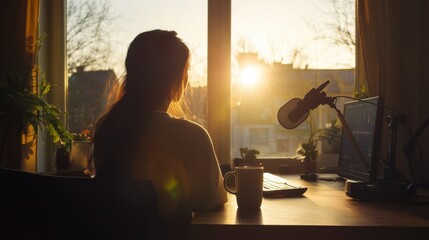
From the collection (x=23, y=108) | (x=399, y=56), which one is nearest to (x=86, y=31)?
(x=23, y=108)

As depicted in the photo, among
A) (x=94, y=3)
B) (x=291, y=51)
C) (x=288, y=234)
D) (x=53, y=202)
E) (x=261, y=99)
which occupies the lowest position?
(x=288, y=234)

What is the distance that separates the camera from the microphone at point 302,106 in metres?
1.52

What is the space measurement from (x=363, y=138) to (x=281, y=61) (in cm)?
137

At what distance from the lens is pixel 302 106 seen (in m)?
1.52

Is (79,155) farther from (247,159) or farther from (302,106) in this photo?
(302,106)

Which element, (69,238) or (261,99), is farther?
(261,99)

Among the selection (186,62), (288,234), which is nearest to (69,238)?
(288,234)

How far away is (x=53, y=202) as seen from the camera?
23.7 inches

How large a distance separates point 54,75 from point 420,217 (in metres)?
2.43

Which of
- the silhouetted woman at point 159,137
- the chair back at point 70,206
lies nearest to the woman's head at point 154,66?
the silhouetted woman at point 159,137

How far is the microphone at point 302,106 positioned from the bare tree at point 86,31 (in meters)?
1.73

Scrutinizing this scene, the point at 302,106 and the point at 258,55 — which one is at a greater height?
the point at 258,55

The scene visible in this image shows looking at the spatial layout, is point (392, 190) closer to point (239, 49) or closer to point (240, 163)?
point (240, 163)

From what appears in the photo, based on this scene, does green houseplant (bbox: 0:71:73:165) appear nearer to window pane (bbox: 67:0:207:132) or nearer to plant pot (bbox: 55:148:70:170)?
plant pot (bbox: 55:148:70:170)
